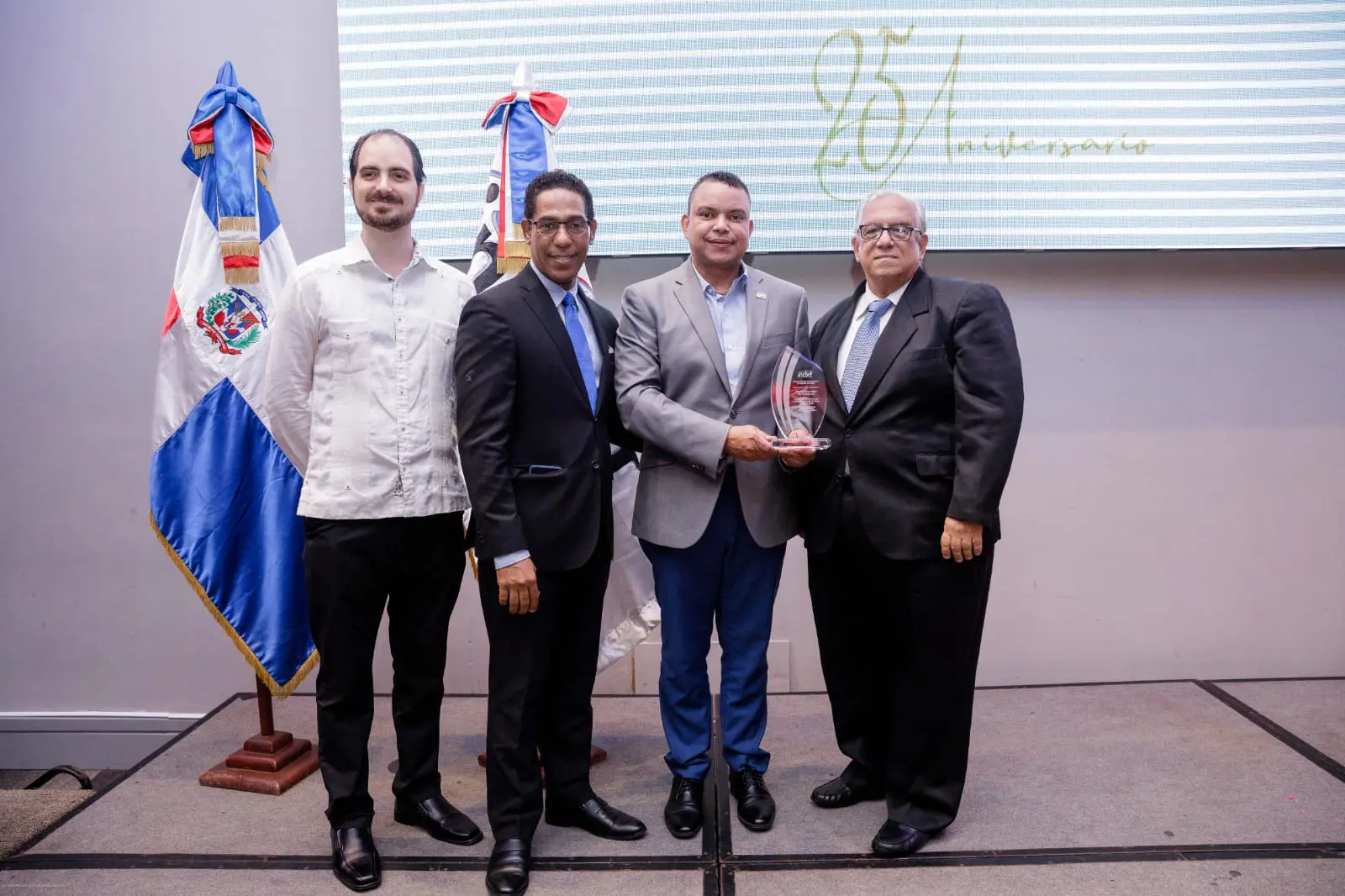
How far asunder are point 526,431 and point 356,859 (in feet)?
3.25

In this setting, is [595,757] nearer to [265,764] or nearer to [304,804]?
[304,804]

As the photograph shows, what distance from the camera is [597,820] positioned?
232 centimetres

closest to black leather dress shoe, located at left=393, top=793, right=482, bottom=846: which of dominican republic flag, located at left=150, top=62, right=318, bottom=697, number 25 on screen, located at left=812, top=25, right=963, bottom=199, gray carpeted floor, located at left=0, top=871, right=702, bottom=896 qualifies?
gray carpeted floor, located at left=0, top=871, right=702, bottom=896

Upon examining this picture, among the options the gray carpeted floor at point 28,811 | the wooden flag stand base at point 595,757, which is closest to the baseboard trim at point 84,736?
the gray carpeted floor at point 28,811

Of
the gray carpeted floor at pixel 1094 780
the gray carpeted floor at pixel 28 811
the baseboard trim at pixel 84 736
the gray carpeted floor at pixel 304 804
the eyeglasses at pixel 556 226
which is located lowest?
the baseboard trim at pixel 84 736

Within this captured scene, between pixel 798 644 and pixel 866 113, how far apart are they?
1804mm

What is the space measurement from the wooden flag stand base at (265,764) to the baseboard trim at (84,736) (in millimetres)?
1001

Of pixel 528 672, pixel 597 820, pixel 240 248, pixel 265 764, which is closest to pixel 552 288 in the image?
pixel 528 672

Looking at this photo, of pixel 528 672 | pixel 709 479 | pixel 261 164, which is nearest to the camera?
pixel 528 672

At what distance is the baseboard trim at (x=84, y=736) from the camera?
143 inches

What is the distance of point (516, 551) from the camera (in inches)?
81.4

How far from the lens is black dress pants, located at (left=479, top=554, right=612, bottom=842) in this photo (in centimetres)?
216

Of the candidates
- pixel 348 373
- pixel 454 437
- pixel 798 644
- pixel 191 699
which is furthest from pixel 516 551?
pixel 191 699

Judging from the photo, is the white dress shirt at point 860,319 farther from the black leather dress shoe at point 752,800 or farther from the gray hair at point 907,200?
the black leather dress shoe at point 752,800
